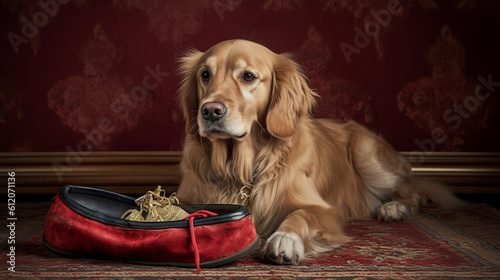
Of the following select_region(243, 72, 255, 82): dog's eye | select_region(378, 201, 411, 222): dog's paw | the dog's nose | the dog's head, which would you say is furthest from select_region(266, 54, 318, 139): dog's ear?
select_region(378, 201, 411, 222): dog's paw

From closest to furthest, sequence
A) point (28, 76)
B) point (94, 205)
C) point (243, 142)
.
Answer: point (94, 205), point (243, 142), point (28, 76)

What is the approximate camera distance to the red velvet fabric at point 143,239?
4.69ft

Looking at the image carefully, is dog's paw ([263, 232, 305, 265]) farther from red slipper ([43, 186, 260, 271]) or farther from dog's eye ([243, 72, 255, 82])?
dog's eye ([243, 72, 255, 82])

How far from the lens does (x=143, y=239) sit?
145 centimetres

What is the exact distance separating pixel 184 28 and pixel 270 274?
2045mm

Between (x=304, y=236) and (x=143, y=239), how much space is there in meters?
0.60

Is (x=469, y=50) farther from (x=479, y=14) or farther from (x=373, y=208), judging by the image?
(x=373, y=208)

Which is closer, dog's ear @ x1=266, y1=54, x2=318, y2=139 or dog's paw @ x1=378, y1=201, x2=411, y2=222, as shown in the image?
dog's ear @ x1=266, y1=54, x2=318, y2=139

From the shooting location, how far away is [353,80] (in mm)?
3082

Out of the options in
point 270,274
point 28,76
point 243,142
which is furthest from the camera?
point 28,76

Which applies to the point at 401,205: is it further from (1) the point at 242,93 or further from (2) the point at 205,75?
(2) the point at 205,75

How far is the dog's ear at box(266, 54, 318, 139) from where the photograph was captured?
1.98 m

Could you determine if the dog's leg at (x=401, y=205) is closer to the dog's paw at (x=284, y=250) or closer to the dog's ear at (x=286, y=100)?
Result: the dog's ear at (x=286, y=100)

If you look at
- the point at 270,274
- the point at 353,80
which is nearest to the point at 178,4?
the point at 353,80
